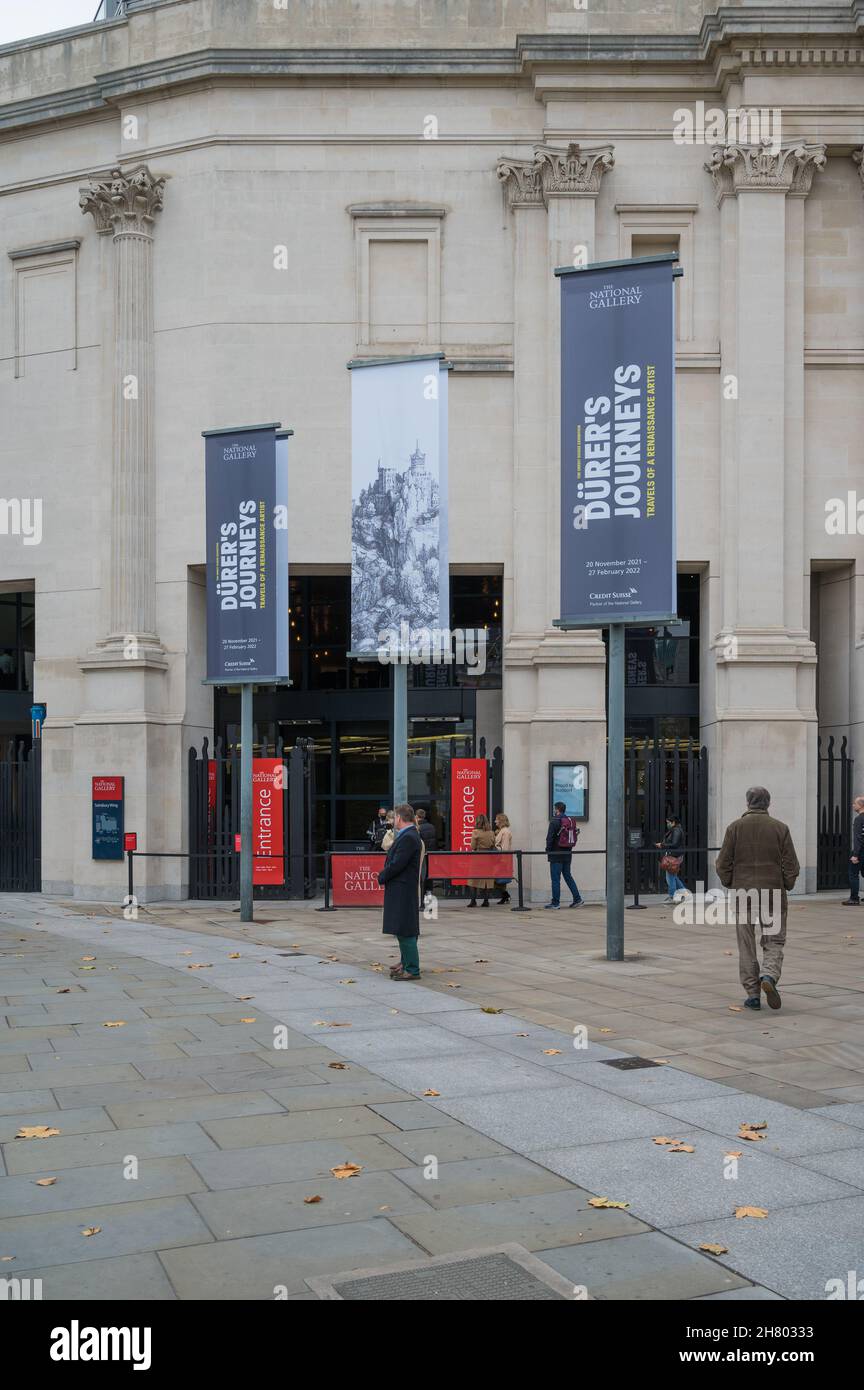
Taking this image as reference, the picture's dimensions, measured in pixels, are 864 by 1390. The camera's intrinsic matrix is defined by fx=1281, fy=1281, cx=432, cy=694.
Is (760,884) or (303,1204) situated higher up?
(760,884)

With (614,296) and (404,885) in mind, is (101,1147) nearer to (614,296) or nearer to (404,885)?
(404,885)

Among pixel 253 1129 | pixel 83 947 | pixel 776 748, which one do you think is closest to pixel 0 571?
pixel 83 947

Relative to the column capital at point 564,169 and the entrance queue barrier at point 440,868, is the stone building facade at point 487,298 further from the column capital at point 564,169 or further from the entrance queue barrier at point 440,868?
the entrance queue barrier at point 440,868

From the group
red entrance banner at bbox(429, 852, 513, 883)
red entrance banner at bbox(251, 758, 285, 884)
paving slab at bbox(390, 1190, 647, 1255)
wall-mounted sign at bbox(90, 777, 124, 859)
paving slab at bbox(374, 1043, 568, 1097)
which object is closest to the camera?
paving slab at bbox(390, 1190, 647, 1255)

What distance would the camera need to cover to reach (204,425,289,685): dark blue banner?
1900 cm

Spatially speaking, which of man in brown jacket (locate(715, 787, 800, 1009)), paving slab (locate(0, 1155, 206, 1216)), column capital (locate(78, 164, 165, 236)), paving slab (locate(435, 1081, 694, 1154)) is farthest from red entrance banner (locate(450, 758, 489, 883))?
paving slab (locate(0, 1155, 206, 1216))

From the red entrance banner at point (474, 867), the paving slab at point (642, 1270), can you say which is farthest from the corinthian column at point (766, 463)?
the paving slab at point (642, 1270)

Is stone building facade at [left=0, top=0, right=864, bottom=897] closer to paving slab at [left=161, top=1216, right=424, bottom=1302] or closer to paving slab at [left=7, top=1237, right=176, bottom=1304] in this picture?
paving slab at [left=161, top=1216, right=424, bottom=1302]

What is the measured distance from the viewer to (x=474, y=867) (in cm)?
2089

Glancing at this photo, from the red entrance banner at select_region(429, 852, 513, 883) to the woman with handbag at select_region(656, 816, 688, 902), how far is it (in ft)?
8.50

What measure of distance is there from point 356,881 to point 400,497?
6.40m

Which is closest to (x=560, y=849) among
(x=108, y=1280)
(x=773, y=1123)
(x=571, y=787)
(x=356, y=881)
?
(x=571, y=787)

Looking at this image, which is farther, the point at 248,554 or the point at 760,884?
the point at 248,554
